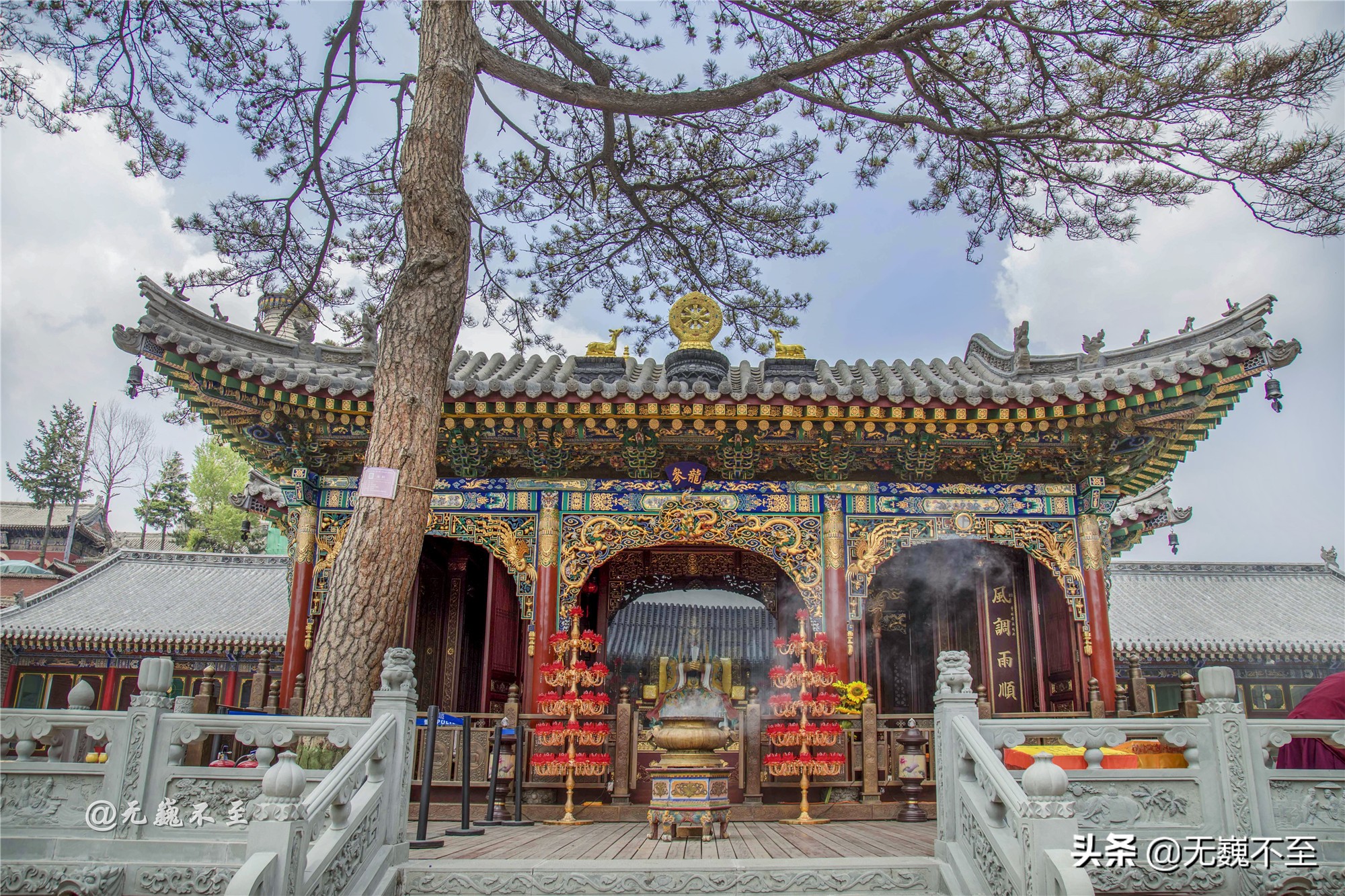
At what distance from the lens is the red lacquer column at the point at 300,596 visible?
791cm

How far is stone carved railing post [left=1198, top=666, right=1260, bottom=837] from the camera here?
14.4ft

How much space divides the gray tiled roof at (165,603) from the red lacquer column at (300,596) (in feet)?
29.6

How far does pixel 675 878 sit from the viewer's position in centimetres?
446

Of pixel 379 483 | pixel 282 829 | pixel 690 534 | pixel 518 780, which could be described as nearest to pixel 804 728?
pixel 690 534

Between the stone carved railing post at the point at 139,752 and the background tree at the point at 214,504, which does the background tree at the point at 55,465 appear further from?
the stone carved railing post at the point at 139,752

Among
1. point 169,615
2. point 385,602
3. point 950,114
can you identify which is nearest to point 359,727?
point 385,602

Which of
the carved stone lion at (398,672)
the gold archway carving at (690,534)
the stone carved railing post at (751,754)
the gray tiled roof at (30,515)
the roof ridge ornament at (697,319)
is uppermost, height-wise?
the gray tiled roof at (30,515)

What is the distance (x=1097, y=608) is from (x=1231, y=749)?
11.8ft

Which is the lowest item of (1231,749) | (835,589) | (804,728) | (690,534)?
(804,728)

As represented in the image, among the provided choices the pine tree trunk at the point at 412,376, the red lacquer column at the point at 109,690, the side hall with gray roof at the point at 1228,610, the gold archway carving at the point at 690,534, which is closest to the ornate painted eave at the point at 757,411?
the gold archway carving at the point at 690,534

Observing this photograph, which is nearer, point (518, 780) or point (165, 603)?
point (518, 780)

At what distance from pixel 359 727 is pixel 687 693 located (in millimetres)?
2781

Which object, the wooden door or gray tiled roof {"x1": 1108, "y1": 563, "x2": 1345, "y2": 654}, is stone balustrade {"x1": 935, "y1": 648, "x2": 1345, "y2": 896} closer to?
the wooden door

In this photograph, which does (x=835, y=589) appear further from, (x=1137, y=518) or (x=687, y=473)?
(x=1137, y=518)
